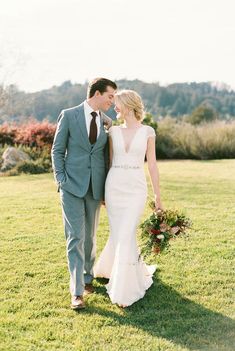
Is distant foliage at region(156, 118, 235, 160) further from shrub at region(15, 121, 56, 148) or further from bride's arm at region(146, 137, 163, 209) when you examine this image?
bride's arm at region(146, 137, 163, 209)

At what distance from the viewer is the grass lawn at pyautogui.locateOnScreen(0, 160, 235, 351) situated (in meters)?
4.74

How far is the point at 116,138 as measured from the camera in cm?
568

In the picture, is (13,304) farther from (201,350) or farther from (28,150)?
(28,150)

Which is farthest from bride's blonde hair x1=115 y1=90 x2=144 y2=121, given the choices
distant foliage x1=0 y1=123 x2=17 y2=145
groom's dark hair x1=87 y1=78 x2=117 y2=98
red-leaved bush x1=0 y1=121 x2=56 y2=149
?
distant foliage x1=0 y1=123 x2=17 y2=145

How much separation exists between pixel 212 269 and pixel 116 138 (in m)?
2.10

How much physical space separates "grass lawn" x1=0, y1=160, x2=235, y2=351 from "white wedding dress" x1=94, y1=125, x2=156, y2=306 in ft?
0.63

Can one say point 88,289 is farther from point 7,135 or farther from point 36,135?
point 7,135

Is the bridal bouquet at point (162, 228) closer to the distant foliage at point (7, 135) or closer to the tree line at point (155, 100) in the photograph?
the distant foliage at point (7, 135)

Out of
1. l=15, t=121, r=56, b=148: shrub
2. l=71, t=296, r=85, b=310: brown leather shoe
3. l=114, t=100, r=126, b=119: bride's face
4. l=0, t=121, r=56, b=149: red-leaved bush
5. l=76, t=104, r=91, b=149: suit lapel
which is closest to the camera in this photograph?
l=71, t=296, r=85, b=310: brown leather shoe

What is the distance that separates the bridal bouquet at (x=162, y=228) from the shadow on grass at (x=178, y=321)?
0.53 m

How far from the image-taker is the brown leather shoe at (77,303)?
5.38 meters

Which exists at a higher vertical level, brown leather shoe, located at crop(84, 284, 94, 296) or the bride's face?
the bride's face

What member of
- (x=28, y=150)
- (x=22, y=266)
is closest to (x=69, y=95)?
(x=28, y=150)

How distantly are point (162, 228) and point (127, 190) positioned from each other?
20.6 inches
